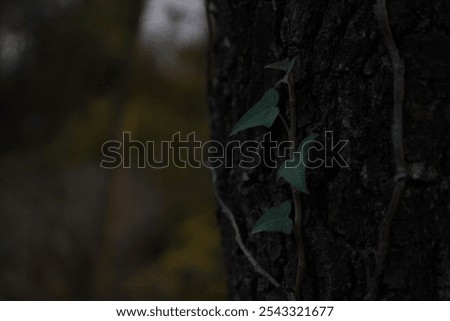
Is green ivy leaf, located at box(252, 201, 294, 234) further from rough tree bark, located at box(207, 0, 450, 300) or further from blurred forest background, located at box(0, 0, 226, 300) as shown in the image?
blurred forest background, located at box(0, 0, 226, 300)

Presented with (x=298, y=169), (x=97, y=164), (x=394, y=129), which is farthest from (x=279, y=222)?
(x=97, y=164)

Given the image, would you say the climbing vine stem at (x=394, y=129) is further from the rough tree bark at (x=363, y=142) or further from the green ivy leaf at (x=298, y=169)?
the green ivy leaf at (x=298, y=169)

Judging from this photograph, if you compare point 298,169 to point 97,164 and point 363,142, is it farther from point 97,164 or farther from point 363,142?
point 97,164

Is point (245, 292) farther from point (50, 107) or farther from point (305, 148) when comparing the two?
point (50, 107)

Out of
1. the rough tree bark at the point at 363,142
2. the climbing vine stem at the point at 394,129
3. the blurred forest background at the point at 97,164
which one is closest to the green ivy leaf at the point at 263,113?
the rough tree bark at the point at 363,142

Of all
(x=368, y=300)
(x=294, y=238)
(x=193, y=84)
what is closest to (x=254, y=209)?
(x=294, y=238)

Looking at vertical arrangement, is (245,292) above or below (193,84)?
below
